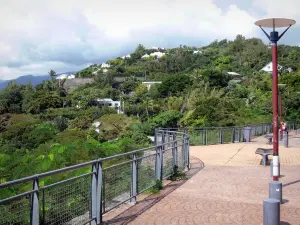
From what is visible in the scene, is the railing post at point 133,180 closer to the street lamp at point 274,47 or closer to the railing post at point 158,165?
the railing post at point 158,165

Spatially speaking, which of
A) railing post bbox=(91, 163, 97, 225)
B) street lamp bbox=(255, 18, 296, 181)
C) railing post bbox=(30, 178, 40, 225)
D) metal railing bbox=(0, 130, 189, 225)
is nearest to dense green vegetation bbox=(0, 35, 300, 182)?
metal railing bbox=(0, 130, 189, 225)

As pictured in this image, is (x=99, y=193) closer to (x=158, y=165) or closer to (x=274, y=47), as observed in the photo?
(x=158, y=165)

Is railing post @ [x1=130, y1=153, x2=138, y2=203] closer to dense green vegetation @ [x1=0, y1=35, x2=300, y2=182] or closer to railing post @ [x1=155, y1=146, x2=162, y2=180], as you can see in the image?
railing post @ [x1=155, y1=146, x2=162, y2=180]

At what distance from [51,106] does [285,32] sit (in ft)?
198

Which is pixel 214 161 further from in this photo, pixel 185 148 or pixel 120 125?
pixel 120 125

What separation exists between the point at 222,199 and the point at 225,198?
0.13 meters

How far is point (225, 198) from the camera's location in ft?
28.2

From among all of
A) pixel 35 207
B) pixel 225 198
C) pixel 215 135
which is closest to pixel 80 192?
pixel 35 207

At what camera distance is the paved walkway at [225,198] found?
693cm

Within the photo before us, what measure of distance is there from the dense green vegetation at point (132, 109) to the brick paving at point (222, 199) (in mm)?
3311

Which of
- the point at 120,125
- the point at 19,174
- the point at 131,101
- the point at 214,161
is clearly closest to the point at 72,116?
the point at 131,101

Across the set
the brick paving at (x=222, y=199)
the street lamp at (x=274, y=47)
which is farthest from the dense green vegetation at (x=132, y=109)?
the street lamp at (x=274, y=47)

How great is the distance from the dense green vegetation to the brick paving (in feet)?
10.9

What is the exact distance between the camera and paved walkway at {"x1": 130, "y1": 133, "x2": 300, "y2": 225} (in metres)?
6.93
